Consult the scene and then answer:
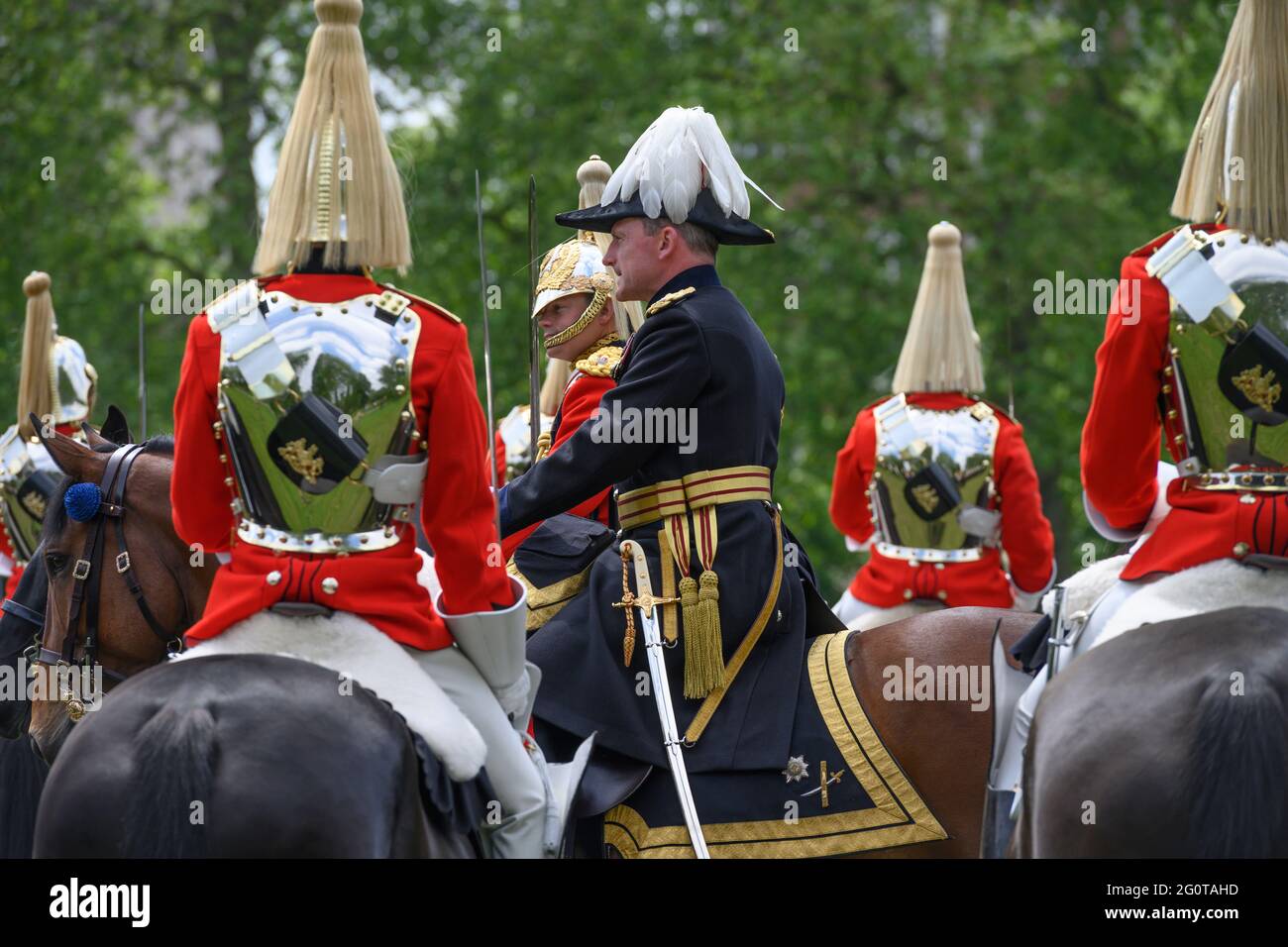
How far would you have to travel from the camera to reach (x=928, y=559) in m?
9.02

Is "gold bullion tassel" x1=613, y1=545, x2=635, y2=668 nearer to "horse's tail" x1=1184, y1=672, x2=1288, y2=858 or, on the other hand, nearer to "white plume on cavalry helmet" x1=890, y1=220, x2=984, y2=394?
"horse's tail" x1=1184, y1=672, x2=1288, y2=858

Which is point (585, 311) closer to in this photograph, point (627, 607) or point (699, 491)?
point (699, 491)

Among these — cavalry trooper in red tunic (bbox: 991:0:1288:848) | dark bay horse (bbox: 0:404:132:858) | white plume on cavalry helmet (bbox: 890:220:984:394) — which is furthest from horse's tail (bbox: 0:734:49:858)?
white plume on cavalry helmet (bbox: 890:220:984:394)

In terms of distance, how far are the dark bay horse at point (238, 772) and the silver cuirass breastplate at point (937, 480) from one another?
5245mm

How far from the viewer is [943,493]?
8891 millimetres

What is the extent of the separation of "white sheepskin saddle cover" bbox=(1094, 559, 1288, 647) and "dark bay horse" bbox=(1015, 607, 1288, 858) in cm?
23

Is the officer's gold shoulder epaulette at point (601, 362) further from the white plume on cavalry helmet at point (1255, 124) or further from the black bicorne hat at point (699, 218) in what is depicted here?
the white plume on cavalry helmet at point (1255, 124)

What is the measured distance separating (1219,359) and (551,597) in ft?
6.94

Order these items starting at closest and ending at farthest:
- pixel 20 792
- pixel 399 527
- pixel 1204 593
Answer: pixel 1204 593 → pixel 399 527 → pixel 20 792

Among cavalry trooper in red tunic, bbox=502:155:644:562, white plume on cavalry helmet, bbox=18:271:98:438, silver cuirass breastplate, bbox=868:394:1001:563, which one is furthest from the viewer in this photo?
white plume on cavalry helmet, bbox=18:271:98:438

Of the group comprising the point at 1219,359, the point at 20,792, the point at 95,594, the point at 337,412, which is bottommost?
the point at 20,792

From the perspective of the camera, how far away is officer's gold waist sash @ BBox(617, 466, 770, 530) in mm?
5199

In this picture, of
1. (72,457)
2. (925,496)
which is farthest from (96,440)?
(925,496)

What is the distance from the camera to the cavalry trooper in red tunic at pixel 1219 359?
13.9 feet
